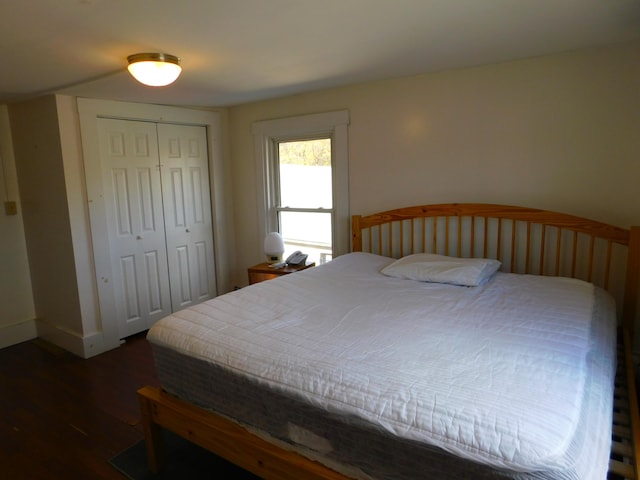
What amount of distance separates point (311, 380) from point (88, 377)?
2.26 metres

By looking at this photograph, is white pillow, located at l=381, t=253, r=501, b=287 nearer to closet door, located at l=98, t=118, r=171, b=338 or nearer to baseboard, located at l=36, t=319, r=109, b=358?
closet door, located at l=98, t=118, r=171, b=338

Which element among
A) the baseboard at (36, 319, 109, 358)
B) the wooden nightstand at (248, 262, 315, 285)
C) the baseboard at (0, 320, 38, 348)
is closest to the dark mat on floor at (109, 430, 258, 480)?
the baseboard at (36, 319, 109, 358)

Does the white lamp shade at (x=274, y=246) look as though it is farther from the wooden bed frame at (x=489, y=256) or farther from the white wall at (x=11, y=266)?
the white wall at (x=11, y=266)

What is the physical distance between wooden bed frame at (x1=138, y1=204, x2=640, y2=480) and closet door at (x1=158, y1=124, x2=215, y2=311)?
1.65 meters

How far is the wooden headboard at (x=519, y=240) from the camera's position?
7.60 feet

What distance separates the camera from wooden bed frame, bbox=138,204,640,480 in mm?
1471

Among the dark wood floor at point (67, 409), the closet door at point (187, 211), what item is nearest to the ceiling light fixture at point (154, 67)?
the closet door at point (187, 211)

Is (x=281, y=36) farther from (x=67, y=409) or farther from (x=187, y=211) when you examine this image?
(x=67, y=409)

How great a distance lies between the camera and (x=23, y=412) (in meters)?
2.47

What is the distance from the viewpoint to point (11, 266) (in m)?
3.46

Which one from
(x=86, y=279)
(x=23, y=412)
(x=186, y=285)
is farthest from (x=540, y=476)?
(x=186, y=285)

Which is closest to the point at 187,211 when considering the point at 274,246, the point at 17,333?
the point at 274,246

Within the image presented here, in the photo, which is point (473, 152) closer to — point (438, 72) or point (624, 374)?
point (438, 72)

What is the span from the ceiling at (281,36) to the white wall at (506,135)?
0.16 m
